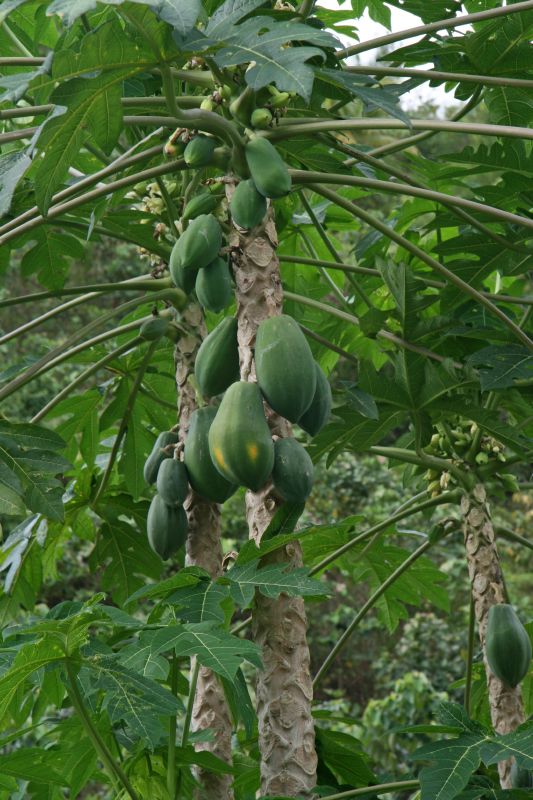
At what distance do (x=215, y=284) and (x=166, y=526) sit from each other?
38cm

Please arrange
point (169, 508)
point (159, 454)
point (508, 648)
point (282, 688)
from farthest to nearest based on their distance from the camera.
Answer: point (508, 648)
point (159, 454)
point (169, 508)
point (282, 688)

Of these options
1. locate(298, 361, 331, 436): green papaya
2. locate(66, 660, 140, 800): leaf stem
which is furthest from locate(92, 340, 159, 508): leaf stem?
locate(66, 660, 140, 800): leaf stem

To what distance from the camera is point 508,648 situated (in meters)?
1.76

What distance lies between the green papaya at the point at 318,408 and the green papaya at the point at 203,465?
0.46 feet

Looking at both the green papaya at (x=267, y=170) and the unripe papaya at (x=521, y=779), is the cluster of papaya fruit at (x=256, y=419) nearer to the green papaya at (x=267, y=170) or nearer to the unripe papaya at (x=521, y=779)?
the green papaya at (x=267, y=170)

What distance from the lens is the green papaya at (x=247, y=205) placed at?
54.2 inches

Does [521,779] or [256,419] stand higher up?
[256,419]

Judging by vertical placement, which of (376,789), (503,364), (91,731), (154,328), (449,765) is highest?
(154,328)

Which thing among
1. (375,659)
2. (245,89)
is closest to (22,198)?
(245,89)

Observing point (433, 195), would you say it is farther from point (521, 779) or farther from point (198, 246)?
point (521, 779)

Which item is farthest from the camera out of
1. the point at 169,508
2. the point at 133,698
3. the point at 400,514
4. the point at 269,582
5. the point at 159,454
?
the point at 400,514

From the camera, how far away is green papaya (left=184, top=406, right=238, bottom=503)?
146cm

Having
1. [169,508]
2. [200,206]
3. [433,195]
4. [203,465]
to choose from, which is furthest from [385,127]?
[169,508]

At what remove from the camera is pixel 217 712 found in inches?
61.2
